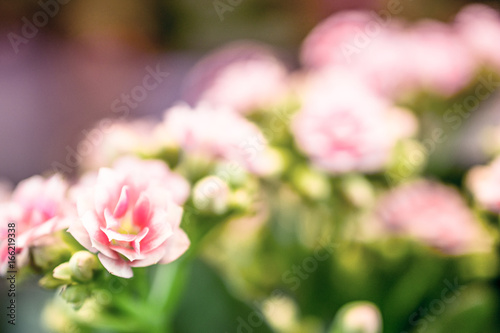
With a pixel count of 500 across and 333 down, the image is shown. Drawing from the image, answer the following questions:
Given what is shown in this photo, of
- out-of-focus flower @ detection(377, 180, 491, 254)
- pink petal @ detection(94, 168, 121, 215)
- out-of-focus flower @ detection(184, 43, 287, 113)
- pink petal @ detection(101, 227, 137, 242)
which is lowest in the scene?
out-of-focus flower @ detection(377, 180, 491, 254)

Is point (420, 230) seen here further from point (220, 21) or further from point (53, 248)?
point (220, 21)

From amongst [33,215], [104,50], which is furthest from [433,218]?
[104,50]

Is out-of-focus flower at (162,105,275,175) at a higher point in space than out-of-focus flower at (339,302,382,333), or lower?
higher

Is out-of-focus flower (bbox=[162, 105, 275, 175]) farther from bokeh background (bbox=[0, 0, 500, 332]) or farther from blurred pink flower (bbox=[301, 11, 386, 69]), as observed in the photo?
bokeh background (bbox=[0, 0, 500, 332])

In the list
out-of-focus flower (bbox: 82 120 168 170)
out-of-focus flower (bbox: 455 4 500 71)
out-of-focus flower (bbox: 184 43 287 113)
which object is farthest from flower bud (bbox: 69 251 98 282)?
out-of-focus flower (bbox: 455 4 500 71)

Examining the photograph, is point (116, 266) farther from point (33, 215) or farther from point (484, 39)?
point (484, 39)

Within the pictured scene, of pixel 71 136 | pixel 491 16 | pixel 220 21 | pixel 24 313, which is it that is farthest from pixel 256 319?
pixel 220 21
